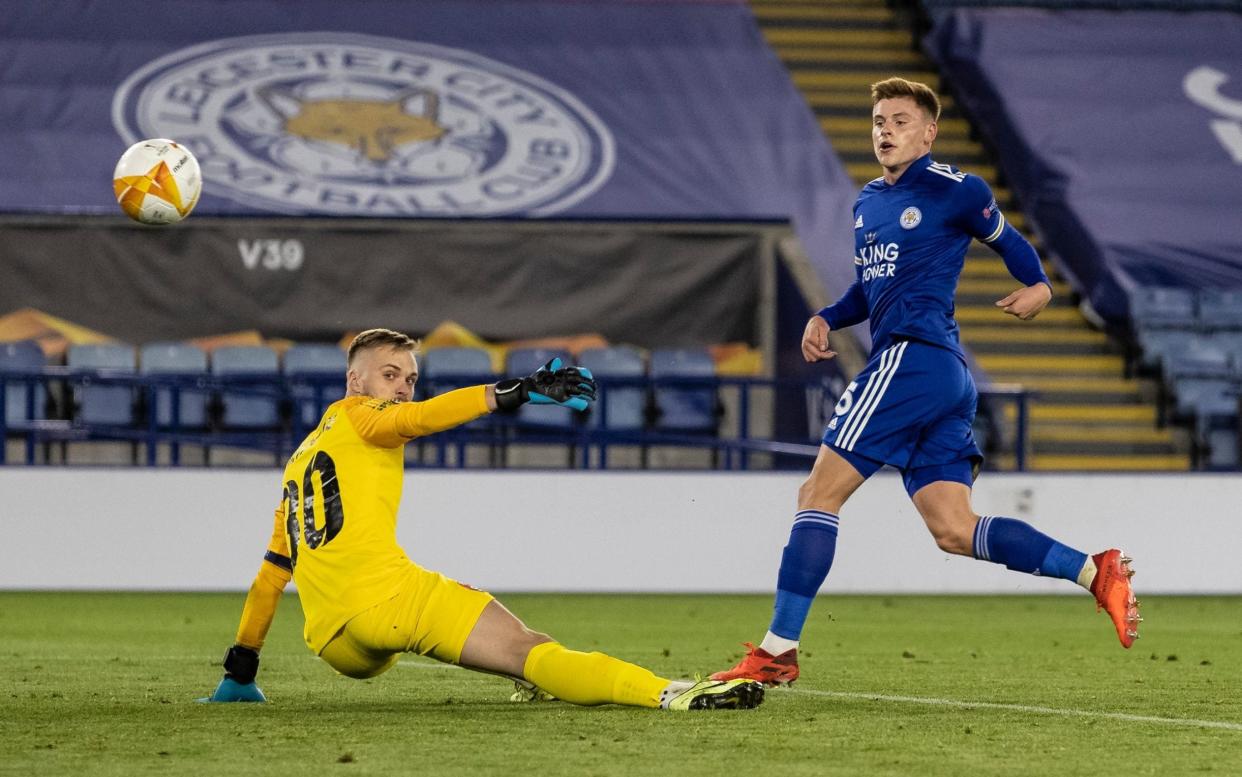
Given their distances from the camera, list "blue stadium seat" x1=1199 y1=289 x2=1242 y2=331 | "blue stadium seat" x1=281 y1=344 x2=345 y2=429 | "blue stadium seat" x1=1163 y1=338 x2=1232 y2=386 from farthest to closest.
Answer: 1. "blue stadium seat" x1=1199 y1=289 x2=1242 y2=331
2. "blue stadium seat" x1=1163 y1=338 x2=1232 y2=386
3. "blue stadium seat" x1=281 y1=344 x2=345 y2=429

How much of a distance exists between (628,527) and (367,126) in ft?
23.9

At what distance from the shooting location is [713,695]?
5.86 meters

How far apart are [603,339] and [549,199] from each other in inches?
57.7

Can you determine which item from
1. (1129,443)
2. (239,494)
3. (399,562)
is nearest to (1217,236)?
(1129,443)

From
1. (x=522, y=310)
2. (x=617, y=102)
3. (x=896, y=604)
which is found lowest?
(x=896, y=604)

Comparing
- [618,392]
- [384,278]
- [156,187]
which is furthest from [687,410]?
[156,187]

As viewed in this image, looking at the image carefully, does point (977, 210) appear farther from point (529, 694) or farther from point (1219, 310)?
point (1219, 310)

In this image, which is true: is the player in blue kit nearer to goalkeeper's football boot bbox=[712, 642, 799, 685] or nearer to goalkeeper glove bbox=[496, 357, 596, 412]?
goalkeeper's football boot bbox=[712, 642, 799, 685]

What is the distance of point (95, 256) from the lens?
1827cm

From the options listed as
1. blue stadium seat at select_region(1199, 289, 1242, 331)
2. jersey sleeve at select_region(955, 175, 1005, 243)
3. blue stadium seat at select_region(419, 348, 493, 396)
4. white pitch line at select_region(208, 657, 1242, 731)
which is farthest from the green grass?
blue stadium seat at select_region(1199, 289, 1242, 331)

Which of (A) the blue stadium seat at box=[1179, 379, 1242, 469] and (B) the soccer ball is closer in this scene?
(B) the soccer ball

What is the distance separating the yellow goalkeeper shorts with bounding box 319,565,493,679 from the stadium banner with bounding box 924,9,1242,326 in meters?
13.7

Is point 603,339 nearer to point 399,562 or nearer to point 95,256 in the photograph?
point 95,256

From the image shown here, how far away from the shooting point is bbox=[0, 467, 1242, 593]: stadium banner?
13.2 m
